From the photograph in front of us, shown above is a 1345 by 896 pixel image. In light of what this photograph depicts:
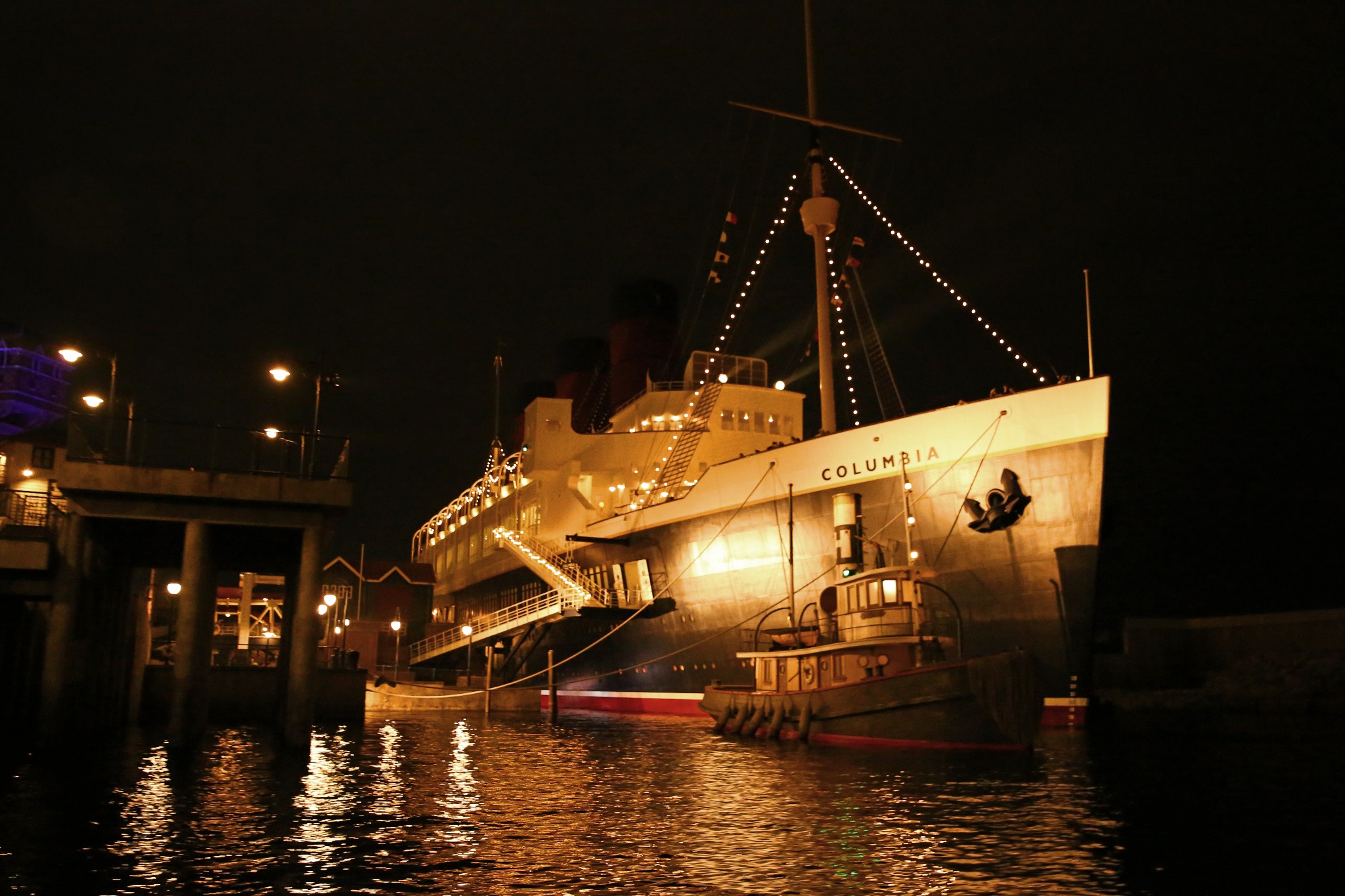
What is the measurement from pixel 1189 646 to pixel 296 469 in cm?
4551

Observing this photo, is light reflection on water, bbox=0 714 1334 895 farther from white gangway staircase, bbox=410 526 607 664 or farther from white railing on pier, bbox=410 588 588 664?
white gangway staircase, bbox=410 526 607 664

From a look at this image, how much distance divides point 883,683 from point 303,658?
12.6 m

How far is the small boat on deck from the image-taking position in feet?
68.9

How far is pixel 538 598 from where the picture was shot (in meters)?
Result: 39.6

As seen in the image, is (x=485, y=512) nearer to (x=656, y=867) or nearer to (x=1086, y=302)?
(x=1086, y=302)

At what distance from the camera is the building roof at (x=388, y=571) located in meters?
58.5

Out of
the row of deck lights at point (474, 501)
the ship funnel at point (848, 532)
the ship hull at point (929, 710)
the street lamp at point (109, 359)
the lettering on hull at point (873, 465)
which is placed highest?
the row of deck lights at point (474, 501)

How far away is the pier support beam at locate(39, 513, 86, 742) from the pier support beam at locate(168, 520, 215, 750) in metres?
1.96

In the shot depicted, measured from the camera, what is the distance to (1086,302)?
24391 mm

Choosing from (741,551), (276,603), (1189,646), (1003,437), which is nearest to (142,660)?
(741,551)

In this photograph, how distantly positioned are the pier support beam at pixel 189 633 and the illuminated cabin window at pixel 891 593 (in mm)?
15182

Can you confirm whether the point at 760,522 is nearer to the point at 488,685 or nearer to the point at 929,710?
the point at 929,710

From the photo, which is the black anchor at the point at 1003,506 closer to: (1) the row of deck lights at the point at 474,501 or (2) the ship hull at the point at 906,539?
(2) the ship hull at the point at 906,539

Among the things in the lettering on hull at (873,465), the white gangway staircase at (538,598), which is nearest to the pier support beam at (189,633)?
the lettering on hull at (873,465)
